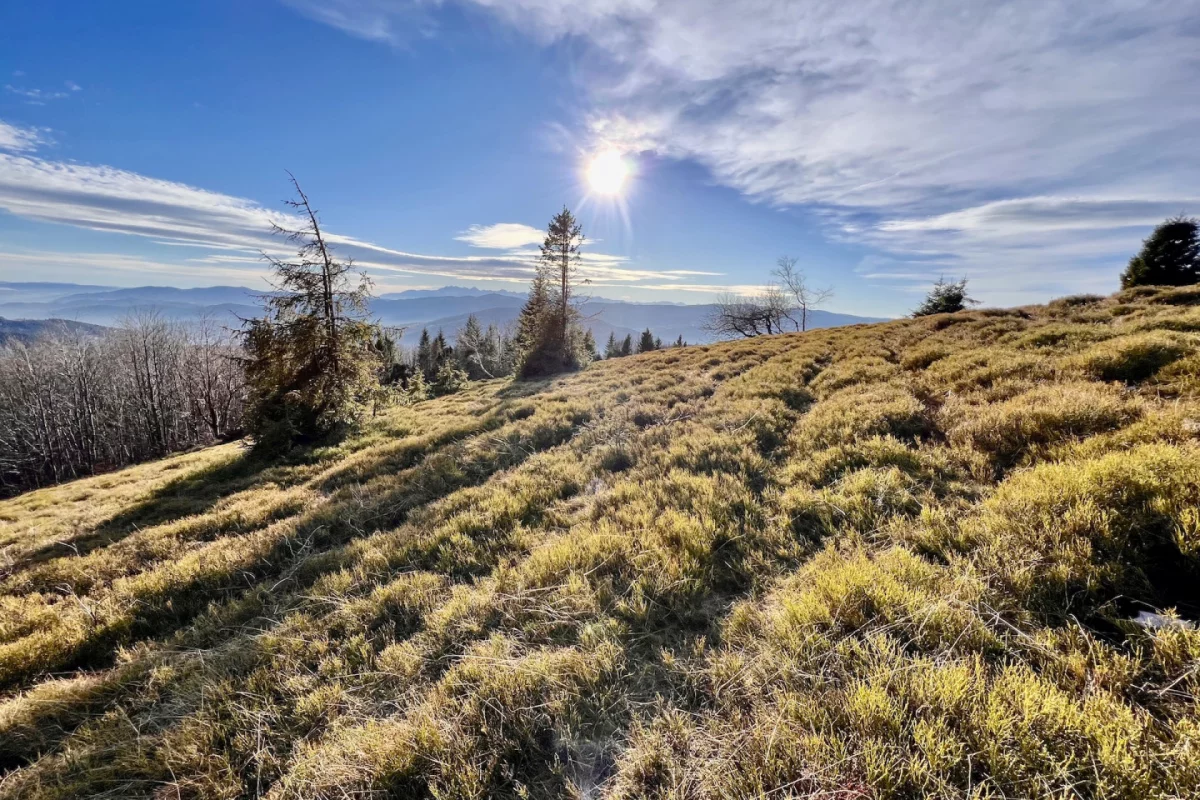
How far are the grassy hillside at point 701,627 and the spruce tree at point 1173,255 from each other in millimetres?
24269

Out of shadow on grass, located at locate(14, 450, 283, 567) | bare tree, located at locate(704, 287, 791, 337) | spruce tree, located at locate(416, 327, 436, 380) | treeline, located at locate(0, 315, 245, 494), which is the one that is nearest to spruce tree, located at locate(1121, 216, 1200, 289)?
bare tree, located at locate(704, 287, 791, 337)

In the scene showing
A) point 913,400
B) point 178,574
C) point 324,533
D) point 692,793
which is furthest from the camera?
point 913,400

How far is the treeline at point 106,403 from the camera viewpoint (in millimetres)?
43719

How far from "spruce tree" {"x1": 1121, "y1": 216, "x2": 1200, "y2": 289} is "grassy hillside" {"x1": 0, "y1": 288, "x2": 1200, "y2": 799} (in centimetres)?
2427

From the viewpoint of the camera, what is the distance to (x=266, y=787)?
9.09ft

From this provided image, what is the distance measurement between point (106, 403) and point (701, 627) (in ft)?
235

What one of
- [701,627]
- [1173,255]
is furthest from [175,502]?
[1173,255]

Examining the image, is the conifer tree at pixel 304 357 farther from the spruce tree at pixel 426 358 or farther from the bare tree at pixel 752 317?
the spruce tree at pixel 426 358

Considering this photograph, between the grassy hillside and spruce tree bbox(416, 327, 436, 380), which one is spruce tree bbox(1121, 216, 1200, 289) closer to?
the grassy hillside

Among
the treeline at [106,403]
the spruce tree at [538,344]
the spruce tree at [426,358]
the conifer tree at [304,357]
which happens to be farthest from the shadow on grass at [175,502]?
the spruce tree at [426,358]

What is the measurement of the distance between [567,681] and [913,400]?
7770 millimetres

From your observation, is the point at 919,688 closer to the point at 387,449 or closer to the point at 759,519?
the point at 759,519

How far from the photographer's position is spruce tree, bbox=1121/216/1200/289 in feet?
68.9

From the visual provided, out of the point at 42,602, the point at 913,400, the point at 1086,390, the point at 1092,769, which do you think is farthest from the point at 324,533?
the point at 1086,390
